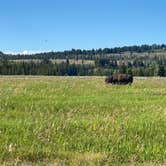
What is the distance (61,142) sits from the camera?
13258 millimetres

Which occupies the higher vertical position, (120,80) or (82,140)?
(82,140)

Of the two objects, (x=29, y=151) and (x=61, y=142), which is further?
(x=61, y=142)

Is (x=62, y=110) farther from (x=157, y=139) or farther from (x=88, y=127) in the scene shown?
(x=157, y=139)

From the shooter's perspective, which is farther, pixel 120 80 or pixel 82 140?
pixel 120 80

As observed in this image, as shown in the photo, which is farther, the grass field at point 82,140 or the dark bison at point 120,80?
the dark bison at point 120,80

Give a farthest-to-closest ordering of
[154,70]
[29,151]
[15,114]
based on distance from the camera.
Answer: [154,70] → [15,114] → [29,151]

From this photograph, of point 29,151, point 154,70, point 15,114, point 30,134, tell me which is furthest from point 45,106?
point 154,70

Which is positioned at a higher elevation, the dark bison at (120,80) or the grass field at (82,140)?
the grass field at (82,140)

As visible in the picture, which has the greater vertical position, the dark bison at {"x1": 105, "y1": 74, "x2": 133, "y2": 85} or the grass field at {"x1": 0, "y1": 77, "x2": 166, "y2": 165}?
the grass field at {"x1": 0, "y1": 77, "x2": 166, "y2": 165}

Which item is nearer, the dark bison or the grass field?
the grass field

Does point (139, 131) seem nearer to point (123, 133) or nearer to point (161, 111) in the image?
point (123, 133)

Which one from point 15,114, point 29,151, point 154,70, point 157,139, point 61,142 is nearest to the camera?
point 29,151

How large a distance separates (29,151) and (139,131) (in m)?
4.37

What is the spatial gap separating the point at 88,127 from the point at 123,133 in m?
1.21
